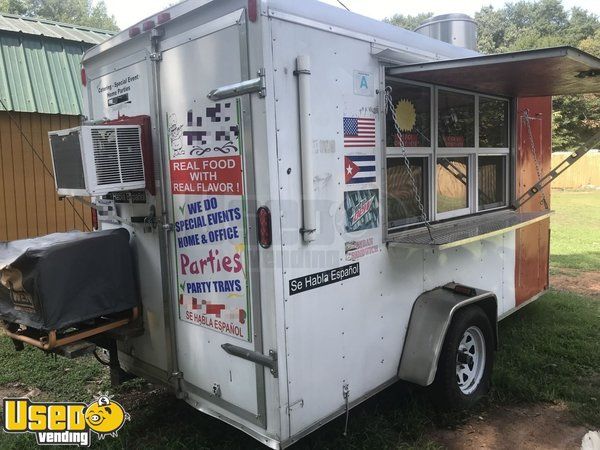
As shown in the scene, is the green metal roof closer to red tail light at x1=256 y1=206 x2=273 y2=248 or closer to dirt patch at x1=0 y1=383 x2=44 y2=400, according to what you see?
dirt patch at x1=0 y1=383 x2=44 y2=400

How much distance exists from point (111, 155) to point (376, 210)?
1.63m

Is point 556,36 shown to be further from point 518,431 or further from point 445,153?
point 518,431

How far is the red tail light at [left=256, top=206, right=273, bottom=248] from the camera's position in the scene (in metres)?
2.51

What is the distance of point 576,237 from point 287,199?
10.8 m

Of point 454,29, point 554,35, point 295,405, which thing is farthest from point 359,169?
point 554,35

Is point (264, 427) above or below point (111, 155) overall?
below

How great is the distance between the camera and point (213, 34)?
8.70ft

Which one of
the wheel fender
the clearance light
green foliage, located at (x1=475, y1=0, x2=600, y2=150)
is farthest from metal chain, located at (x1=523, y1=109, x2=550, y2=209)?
green foliage, located at (x1=475, y1=0, x2=600, y2=150)

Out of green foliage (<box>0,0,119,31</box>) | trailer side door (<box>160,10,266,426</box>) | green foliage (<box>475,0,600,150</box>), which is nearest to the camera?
trailer side door (<box>160,10,266,426</box>)

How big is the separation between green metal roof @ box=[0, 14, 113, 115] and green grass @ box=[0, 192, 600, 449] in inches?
128

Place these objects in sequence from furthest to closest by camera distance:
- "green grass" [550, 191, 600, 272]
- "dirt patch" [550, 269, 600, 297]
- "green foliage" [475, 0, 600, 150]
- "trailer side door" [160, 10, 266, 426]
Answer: "green foliage" [475, 0, 600, 150]
"green grass" [550, 191, 600, 272]
"dirt patch" [550, 269, 600, 297]
"trailer side door" [160, 10, 266, 426]

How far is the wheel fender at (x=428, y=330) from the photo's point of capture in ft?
10.7

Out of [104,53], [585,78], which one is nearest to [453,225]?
[585,78]

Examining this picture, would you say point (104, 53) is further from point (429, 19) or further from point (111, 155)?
point (429, 19)
